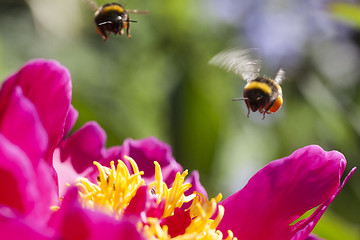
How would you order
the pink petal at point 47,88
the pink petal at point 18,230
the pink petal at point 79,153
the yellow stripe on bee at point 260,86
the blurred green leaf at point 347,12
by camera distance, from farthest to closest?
the blurred green leaf at point 347,12
the yellow stripe on bee at point 260,86
the pink petal at point 79,153
the pink petal at point 47,88
the pink petal at point 18,230

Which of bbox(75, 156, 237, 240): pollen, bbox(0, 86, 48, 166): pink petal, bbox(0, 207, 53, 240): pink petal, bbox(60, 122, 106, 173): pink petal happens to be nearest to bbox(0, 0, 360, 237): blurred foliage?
bbox(60, 122, 106, 173): pink petal

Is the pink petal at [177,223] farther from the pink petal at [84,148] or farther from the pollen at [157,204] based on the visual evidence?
the pink petal at [84,148]

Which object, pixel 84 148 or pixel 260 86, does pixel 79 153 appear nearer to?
pixel 84 148

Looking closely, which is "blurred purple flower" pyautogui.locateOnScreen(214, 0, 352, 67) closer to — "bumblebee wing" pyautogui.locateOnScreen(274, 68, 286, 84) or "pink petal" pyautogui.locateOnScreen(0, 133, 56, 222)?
"bumblebee wing" pyautogui.locateOnScreen(274, 68, 286, 84)

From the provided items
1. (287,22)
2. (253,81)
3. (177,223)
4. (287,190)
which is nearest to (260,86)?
(253,81)

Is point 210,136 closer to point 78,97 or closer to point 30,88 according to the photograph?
point 78,97

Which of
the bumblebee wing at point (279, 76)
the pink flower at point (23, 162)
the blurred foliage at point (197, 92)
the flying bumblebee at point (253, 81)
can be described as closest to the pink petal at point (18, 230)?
the pink flower at point (23, 162)
